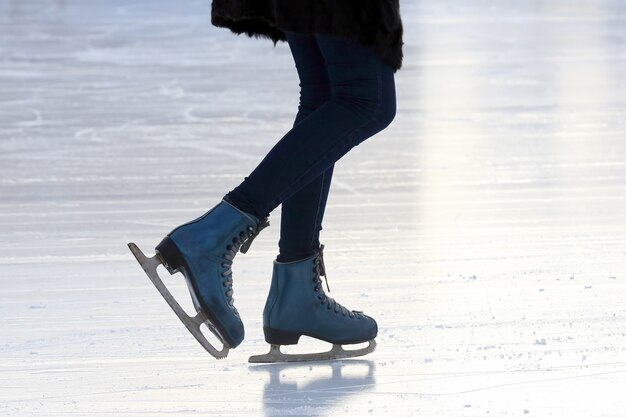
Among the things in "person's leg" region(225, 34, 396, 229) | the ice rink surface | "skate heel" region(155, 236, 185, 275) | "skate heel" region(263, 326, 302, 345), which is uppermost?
"person's leg" region(225, 34, 396, 229)

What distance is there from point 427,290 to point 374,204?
109 cm

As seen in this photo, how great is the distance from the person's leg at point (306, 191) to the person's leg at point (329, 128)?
103 millimetres

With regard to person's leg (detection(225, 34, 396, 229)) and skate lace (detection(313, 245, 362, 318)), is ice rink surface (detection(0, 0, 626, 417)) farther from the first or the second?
person's leg (detection(225, 34, 396, 229))

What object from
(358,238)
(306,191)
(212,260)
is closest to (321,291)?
(306,191)

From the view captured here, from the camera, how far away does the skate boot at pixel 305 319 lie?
2.42 metres

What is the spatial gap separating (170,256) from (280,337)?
28cm

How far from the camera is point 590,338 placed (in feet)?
8.07

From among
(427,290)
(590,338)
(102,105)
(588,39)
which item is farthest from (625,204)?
(588,39)

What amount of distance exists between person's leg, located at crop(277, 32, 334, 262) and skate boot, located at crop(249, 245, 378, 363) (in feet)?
0.08

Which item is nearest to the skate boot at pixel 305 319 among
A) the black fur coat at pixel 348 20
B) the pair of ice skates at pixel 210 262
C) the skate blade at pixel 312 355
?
the skate blade at pixel 312 355

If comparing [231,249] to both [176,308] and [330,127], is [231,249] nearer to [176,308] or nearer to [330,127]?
[176,308]

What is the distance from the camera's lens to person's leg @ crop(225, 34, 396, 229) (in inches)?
87.1

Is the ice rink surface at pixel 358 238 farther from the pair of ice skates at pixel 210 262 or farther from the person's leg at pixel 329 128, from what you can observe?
the person's leg at pixel 329 128

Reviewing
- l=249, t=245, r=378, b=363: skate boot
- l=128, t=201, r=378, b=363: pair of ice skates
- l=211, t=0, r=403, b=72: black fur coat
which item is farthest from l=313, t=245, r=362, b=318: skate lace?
l=211, t=0, r=403, b=72: black fur coat
